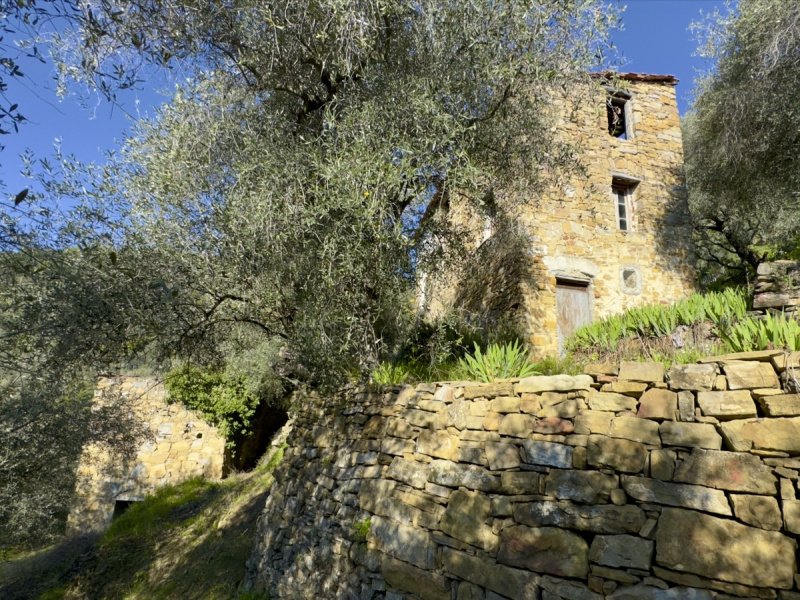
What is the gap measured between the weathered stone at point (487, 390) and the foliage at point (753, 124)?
7471 millimetres

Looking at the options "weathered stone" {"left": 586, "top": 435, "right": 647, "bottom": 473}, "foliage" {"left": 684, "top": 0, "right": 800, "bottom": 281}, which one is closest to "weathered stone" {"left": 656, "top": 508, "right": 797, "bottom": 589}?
"weathered stone" {"left": 586, "top": 435, "right": 647, "bottom": 473}

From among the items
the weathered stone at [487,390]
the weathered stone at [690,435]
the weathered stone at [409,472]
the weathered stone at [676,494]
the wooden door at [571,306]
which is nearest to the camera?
the weathered stone at [676,494]

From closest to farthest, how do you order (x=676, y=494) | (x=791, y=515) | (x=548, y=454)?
(x=791, y=515) → (x=676, y=494) → (x=548, y=454)

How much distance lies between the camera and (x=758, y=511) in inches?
113

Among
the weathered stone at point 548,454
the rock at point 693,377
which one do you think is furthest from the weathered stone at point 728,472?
the weathered stone at point 548,454

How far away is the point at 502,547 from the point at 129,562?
29.3 ft

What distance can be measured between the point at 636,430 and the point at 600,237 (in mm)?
7545

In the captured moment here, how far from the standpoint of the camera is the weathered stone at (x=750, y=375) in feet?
10.2

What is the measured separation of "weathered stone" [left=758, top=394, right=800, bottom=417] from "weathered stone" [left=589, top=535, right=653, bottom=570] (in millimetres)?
1158

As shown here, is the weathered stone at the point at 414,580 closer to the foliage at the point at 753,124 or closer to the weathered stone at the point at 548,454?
the weathered stone at the point at 548,454

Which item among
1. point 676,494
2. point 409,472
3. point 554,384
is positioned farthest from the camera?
point 409,472

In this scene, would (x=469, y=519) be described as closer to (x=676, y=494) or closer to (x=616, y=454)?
(x=616, y=454)

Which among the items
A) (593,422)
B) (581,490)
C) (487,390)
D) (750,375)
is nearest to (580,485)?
(581,490)

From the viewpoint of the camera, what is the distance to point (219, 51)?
6.18 m
